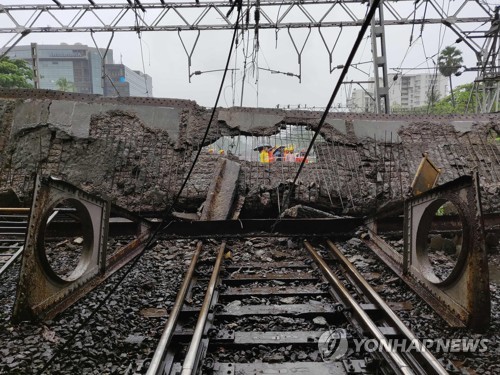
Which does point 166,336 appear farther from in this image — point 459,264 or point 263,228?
point 263,228

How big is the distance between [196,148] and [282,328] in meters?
6.18

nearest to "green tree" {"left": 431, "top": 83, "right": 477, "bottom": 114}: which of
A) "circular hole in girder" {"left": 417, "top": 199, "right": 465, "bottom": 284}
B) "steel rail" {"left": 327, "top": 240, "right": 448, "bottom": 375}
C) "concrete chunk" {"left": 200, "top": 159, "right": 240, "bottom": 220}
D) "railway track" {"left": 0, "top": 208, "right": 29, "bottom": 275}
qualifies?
"circular hole in girder" {"left": 417, "top": 199, "right": 465, "bottom": 284}

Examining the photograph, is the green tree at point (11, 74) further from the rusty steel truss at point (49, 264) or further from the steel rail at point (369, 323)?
the steel rail at point (369, 323)

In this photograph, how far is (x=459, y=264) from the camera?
117 inches

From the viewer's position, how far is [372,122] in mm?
9000

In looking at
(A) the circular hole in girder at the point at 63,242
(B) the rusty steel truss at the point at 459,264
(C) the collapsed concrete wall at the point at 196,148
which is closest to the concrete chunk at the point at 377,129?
(C) the collapsed concrete wall at the point at 196,148

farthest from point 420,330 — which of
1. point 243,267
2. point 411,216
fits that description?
point 243,267

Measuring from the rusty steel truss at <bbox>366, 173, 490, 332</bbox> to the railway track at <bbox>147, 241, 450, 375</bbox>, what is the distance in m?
0.59

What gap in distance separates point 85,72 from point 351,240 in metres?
111

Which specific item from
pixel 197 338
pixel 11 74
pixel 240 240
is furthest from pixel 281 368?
pixel 11 74

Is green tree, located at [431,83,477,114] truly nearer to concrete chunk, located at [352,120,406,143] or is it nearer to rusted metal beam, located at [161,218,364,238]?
concrete chunk, located at [352,120,406,143]

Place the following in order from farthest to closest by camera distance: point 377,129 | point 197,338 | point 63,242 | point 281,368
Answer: point 377,129 < point 63,242 < point 197,338 < point 281,368

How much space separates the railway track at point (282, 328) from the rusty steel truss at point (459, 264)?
1.94 feet

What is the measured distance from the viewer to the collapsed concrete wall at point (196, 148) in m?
7.70
